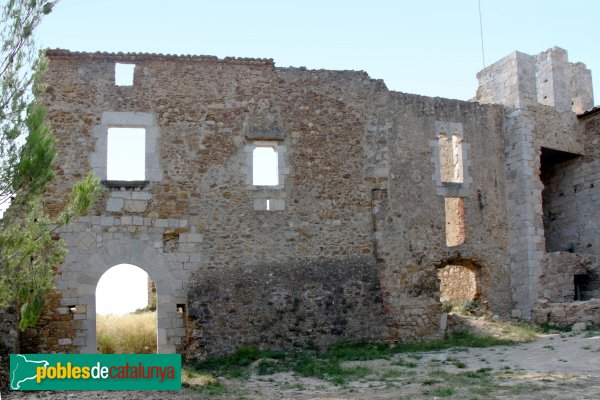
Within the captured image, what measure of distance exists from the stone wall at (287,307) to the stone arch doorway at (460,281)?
223cm

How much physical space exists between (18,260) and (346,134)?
7911mm

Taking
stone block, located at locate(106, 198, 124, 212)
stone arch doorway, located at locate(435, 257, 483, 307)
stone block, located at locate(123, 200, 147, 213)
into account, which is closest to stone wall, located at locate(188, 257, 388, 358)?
stone block, located at locate(123, 200, 147, 213)

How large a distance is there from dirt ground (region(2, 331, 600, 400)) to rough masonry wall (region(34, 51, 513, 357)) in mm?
2012

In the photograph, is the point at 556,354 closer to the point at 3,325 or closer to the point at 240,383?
the point at 240,383

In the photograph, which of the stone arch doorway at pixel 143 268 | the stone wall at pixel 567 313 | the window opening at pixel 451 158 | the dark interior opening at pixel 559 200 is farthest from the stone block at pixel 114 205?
the dark interior opening at pixel 559 200

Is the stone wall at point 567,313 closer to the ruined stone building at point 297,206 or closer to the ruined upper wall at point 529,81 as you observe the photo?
the ruined stone building at point 297,206

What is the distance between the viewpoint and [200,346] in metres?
13.2

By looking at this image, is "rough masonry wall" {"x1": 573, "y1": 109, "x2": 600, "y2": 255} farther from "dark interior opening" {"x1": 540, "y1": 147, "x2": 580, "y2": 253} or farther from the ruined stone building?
the ruined stone building

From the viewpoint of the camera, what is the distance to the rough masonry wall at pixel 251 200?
44.1ft

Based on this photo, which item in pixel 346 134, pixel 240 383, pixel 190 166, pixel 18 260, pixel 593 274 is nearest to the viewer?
pixel 18 260

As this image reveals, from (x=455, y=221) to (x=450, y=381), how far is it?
6.77m

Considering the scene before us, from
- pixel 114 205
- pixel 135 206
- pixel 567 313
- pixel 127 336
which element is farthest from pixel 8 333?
pixel 567 313

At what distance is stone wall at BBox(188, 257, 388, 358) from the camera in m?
13.4

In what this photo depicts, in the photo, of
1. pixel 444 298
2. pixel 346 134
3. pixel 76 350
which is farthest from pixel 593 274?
pixel 76 350
